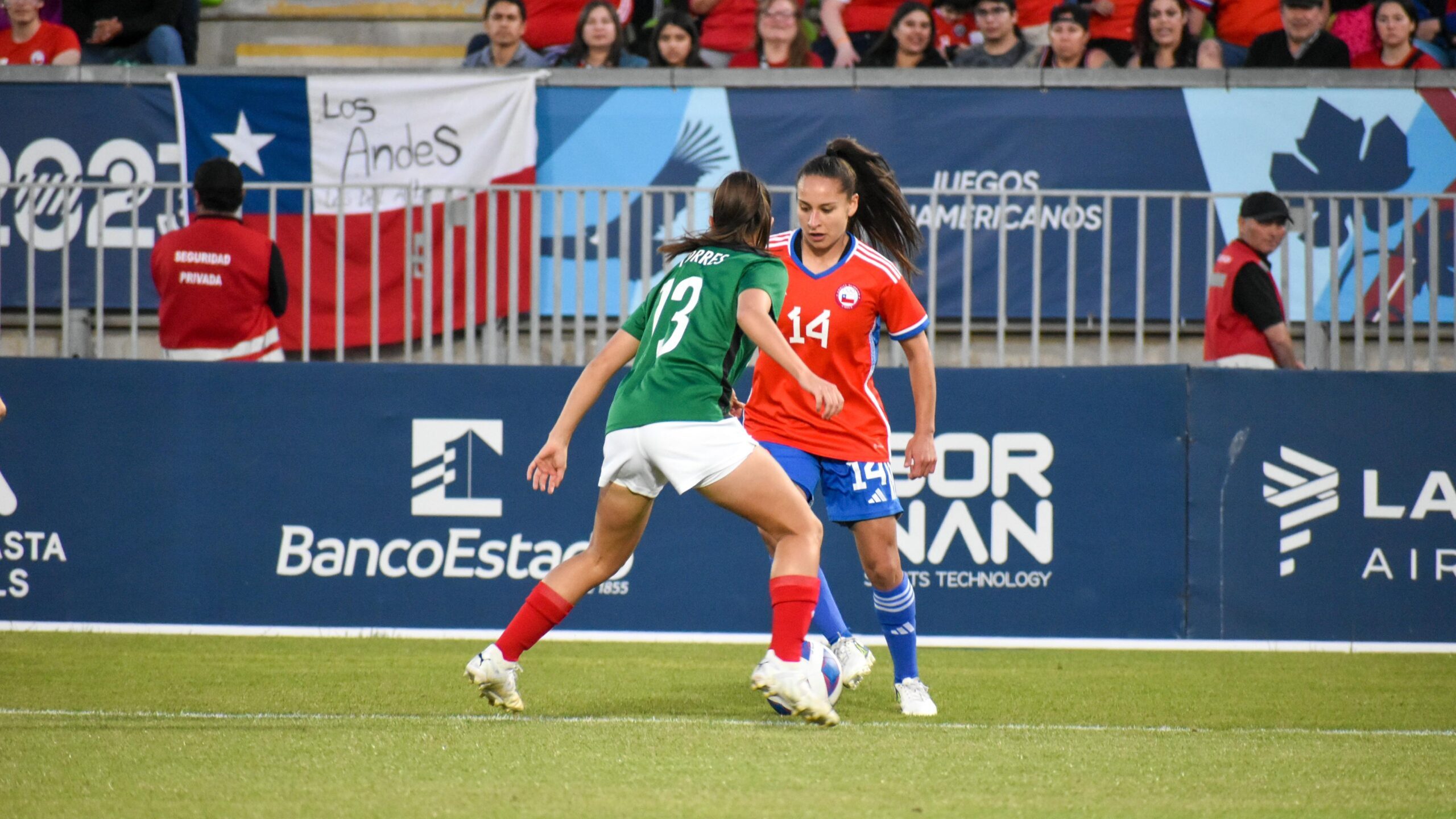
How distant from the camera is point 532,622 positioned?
5504 mm

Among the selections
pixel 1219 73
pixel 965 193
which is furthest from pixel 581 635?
pixel 1219 73

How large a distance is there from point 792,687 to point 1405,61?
27.9 feet

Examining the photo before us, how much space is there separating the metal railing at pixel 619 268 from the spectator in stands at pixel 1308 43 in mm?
1507

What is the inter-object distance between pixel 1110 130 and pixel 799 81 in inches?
85.4

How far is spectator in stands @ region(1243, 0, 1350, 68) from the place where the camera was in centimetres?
1142

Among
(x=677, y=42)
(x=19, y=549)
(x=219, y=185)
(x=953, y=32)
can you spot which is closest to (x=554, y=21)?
(x=677, y=42)

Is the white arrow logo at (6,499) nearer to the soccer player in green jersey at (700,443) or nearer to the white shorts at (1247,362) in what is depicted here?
the soccer player in green jersey at (700,443)

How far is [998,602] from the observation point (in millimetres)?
8883

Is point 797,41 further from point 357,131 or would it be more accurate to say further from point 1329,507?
point 1329,507

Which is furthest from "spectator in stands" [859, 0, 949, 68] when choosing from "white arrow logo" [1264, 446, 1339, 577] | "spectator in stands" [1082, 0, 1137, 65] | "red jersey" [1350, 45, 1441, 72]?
"white arrow logo" [1264, 446, 1339, 577]

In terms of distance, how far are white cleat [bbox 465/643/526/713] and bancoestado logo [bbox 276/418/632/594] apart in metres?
3.42

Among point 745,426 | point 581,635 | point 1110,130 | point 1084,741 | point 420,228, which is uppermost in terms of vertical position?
point 1110,130

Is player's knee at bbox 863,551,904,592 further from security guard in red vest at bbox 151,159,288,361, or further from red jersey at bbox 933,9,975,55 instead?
red jersey at bbox 933,9,975,55

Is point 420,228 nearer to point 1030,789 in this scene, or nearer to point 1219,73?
point 1219,73
